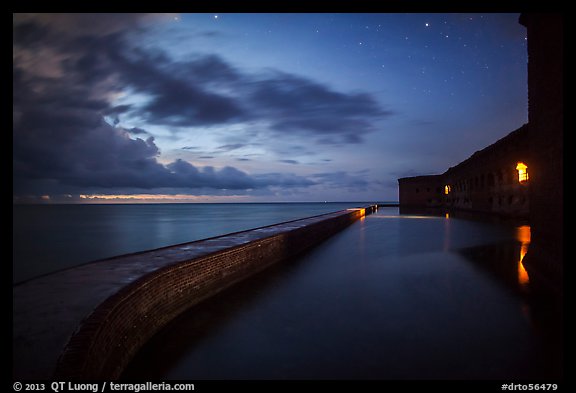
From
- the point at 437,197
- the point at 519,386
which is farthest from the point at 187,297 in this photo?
the point at 437,197

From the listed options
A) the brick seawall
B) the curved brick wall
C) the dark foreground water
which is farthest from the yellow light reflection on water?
the brick seawall

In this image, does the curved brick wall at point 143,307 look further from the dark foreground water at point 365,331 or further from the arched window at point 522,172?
the arched window at point 522,172

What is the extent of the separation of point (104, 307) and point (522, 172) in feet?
77.2

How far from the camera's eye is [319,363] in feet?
12.8

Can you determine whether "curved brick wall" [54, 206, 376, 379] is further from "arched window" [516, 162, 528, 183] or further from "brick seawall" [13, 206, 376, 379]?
"arched window" [516, 162, 528, 183]

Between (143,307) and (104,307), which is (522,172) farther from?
(104,307)

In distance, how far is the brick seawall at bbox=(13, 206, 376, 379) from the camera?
2695 millimetres

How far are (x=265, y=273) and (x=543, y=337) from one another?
604 centimetres

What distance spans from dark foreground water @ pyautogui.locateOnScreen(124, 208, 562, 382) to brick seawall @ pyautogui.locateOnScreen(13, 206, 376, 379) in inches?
12.0

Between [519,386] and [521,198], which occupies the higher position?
[521,198]

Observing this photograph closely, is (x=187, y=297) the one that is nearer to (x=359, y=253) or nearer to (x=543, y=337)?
(x=543, y=337)

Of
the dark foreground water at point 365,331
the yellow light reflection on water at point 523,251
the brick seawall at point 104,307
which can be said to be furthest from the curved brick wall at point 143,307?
the yellow light reflection on water at point 523,251

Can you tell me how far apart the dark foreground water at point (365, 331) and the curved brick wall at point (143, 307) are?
238 millimetres
